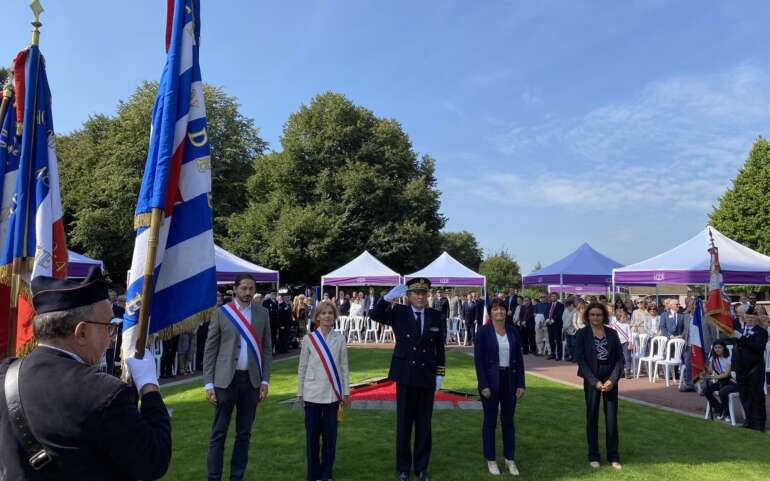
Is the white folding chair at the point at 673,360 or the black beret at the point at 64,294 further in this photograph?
the white folding chair at the point at 673,360

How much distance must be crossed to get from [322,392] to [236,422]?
3.04ft

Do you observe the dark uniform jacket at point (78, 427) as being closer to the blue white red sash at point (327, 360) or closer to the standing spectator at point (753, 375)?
the blue white red sash at point (327, 360)

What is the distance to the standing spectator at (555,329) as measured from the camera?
20141 mm

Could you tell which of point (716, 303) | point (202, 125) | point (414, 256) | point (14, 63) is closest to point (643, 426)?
point (716, 303)

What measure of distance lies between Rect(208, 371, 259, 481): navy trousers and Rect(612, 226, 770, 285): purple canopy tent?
44.9ft

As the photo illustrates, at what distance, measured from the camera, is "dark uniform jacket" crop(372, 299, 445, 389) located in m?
6.43

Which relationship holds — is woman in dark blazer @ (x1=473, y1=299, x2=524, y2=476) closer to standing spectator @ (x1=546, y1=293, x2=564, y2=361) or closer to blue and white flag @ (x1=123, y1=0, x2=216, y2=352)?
blue and white flag @ (x1=123, y1=0, x2=216, y2=352)

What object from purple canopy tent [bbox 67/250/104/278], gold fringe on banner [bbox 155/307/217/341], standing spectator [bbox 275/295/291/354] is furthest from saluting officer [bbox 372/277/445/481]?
standing spectator [bbox 275/295/291/354]

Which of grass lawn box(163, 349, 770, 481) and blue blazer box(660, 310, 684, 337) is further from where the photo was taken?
blue blazer box(660, 310, 684, 337)

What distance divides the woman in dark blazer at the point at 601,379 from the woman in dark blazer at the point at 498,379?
97 cm

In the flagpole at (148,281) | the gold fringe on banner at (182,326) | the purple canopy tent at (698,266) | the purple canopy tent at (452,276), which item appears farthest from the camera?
the purple canopy tent at (452,276)

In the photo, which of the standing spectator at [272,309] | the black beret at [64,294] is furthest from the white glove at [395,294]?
the standing spectator at [272,309]

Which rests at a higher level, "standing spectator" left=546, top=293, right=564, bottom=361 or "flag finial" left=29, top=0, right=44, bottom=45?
"flag finial" left=29, top=0, right=44, bottom=45

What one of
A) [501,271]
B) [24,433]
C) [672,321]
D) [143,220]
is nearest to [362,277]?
[672,321]
